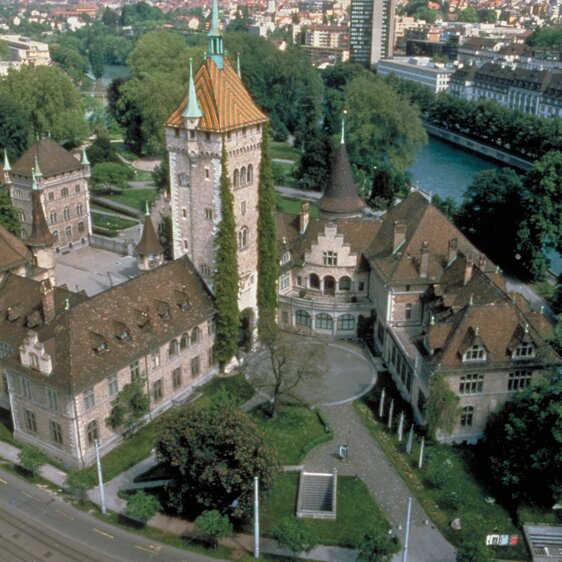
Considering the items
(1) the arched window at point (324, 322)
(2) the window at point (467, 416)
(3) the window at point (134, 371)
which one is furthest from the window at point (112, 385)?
(2) the window at point (467, 416)

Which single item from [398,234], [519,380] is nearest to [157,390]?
[398,234]

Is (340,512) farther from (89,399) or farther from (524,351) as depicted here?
(89,399)

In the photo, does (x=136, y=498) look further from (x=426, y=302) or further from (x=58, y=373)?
(x=426, y=302)

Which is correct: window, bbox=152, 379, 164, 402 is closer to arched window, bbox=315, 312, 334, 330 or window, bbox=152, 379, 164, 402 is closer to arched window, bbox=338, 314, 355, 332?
arched window, bbox=315, 312, 334, 330

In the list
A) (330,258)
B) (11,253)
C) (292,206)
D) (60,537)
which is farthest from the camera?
(292,206)

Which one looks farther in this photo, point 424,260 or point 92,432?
point 424,260

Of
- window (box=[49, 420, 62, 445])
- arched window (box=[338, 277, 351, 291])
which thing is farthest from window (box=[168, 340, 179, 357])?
arched window (box=[338, 277, 351, 291])

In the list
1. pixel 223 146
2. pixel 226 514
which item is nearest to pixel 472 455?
pixel 226 514

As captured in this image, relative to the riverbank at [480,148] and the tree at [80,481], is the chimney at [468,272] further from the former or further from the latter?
the riverbank at [480,148]
